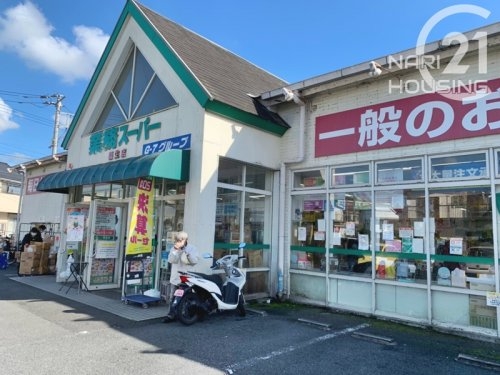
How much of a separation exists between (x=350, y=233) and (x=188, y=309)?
368 cm

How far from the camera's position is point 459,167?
6.48 metres

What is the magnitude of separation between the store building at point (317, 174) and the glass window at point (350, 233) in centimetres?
2

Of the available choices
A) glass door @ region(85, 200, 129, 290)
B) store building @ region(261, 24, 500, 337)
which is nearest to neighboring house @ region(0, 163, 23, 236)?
glass door @ region(85, 200, 129, 290)

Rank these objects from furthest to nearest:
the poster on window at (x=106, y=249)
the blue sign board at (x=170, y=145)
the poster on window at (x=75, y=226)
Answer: the poster on window at (x=106, y=249) < the poster on window at (x=75, y=226) < the blue sign board at (x=170, y=145)

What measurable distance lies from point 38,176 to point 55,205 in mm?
2399

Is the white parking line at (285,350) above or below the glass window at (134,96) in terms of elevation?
below

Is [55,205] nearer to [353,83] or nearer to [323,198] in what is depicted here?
[323,198]

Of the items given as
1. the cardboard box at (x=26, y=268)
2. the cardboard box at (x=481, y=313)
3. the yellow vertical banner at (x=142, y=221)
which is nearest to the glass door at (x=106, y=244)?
the yellow vertical banner at (x=142, y=221)

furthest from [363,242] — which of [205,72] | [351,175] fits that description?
[205,72]

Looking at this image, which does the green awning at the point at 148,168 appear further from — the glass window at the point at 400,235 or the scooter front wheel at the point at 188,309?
the glass window at the point at 400,235

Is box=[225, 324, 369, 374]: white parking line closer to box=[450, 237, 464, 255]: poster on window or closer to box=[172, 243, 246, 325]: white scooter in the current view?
box=[172, 243, 246, 325]: white scooter

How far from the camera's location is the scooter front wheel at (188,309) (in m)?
6.20

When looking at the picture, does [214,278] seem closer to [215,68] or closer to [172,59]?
[172,59]

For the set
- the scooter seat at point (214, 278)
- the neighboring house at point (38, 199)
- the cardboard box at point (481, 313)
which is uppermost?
the neighboring house at point (38, 199)
